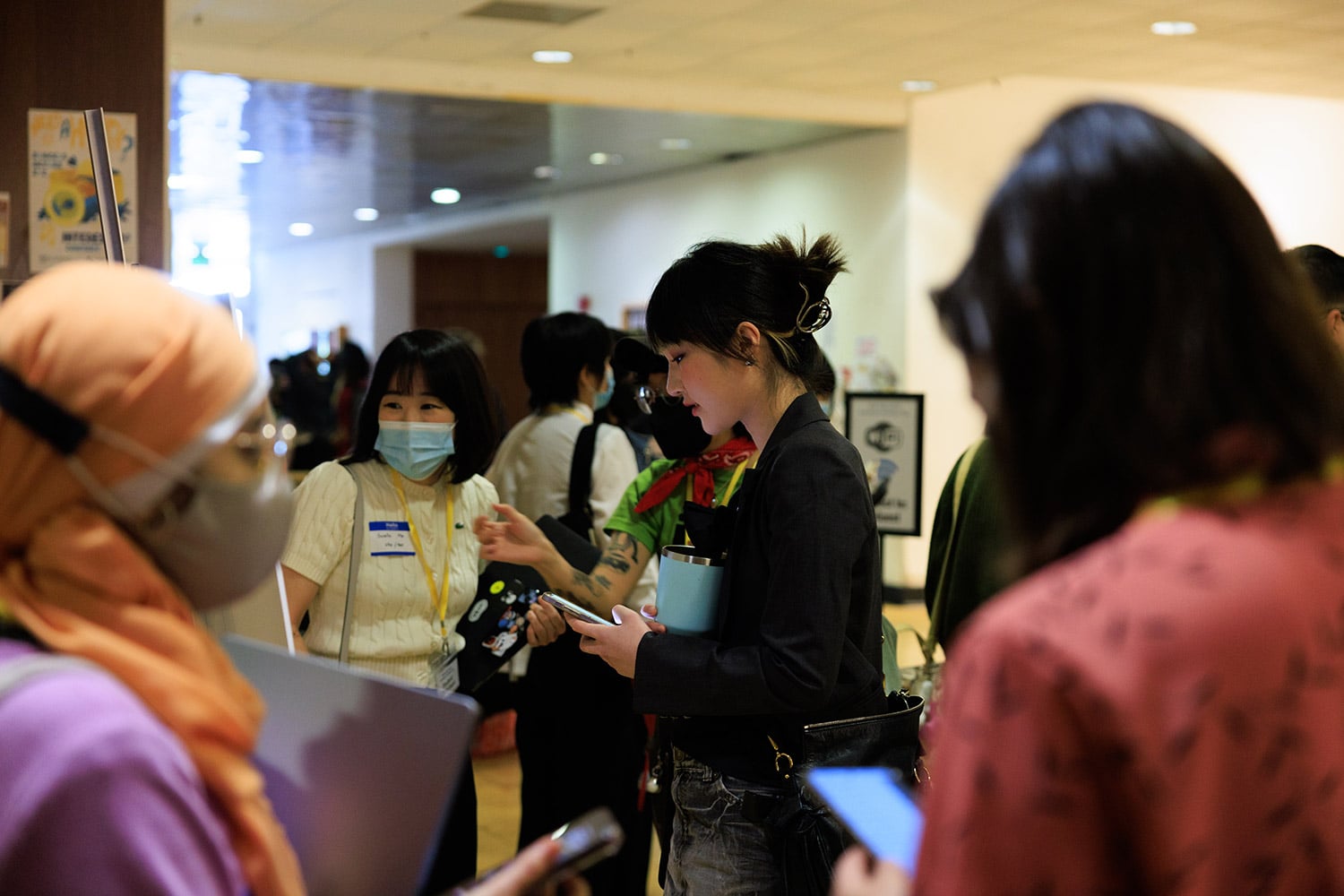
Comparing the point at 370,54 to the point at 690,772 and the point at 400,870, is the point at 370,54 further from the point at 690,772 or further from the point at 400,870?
the point at 400,870

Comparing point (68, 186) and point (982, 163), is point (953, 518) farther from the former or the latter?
point (982, 163)

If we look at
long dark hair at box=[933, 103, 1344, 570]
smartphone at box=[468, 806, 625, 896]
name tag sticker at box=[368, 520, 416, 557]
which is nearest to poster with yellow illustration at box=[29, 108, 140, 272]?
name tag sticker at box=[368, 520, 416, 557]

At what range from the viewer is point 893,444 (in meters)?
6.98

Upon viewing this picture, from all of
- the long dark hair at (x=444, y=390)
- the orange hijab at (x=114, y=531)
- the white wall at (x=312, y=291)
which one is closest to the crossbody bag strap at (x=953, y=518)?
the long dark hair at (x=444, y=390)

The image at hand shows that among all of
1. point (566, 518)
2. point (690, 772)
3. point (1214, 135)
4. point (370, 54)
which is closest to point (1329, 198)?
point (1214, 135)

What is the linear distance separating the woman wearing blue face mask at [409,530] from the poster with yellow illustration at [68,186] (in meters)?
0.86

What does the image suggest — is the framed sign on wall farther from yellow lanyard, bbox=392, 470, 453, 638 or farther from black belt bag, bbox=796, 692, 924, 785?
black belt bag, bbox=796, 692, 924, 785

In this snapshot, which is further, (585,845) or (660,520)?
(660,520)

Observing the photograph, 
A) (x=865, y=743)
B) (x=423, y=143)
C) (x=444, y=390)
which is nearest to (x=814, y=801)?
(x=865, y=743)

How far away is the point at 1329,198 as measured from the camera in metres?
9.68

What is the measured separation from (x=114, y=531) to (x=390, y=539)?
1722 millimetres

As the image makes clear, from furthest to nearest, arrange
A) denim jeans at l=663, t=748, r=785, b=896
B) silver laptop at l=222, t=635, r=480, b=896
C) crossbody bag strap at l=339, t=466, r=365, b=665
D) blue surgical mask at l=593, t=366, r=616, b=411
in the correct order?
blue surgical mask at l=593, t=366, r=616, b=411
crossbody bag strap at l=339, t=466, r=365, b=665
denim jeans at l=663, t=748, r=785, b=896
silver laptop at l=222, t=635, r=480, b=896

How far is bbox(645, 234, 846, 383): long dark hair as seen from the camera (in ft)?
6.72

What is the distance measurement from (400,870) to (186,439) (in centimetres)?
41
